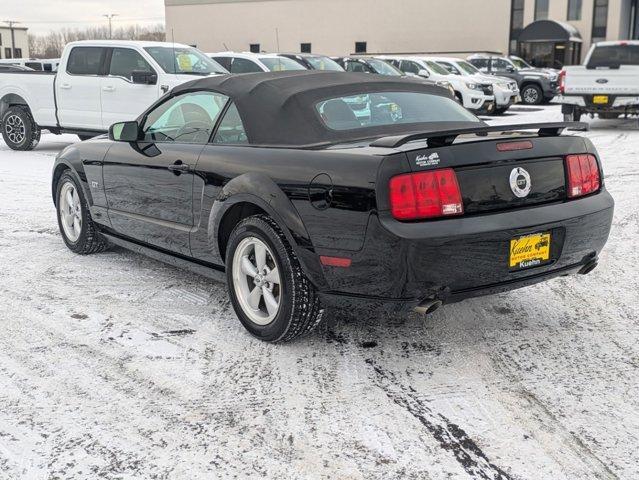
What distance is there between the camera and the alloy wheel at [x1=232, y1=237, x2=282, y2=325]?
421cm

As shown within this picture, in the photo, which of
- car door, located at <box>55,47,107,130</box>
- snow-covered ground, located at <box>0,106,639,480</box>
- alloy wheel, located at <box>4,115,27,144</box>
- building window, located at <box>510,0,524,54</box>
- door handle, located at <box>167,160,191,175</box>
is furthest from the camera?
building window, located at <box>510,0,524,54</box>

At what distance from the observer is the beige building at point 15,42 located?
393 ft

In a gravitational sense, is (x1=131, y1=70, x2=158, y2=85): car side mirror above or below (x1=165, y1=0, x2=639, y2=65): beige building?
below

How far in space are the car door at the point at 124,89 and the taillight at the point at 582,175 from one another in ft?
29.5

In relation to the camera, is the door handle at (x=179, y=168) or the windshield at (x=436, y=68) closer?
the door handle at (x=179, y=168)

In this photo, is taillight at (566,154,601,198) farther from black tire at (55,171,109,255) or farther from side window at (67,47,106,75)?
side window at (67,47,106,75)

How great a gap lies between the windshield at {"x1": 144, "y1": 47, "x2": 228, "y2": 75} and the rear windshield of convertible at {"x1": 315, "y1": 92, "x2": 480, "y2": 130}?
8.12 metres

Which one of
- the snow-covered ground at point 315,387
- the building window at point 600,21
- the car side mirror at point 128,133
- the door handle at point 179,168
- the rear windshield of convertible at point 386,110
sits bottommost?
the snow-covered ground at point 315,387

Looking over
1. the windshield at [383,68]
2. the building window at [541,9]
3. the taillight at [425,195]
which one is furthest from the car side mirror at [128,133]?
the building window at [541,9]

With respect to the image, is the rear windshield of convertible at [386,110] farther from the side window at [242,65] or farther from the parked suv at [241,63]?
the side window at [242,65]

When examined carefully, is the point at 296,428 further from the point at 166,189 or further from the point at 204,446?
the point at 166,189

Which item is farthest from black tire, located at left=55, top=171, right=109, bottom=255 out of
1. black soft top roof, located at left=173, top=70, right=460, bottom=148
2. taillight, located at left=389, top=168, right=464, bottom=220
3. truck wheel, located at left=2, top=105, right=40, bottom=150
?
truck wheel, located at left=2, top=105, right=40, bottom=150

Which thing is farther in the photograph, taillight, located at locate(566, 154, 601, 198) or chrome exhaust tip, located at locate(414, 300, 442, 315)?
taillight, located at locate(566, 154, 601, 198)

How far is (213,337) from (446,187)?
163 centimetres
